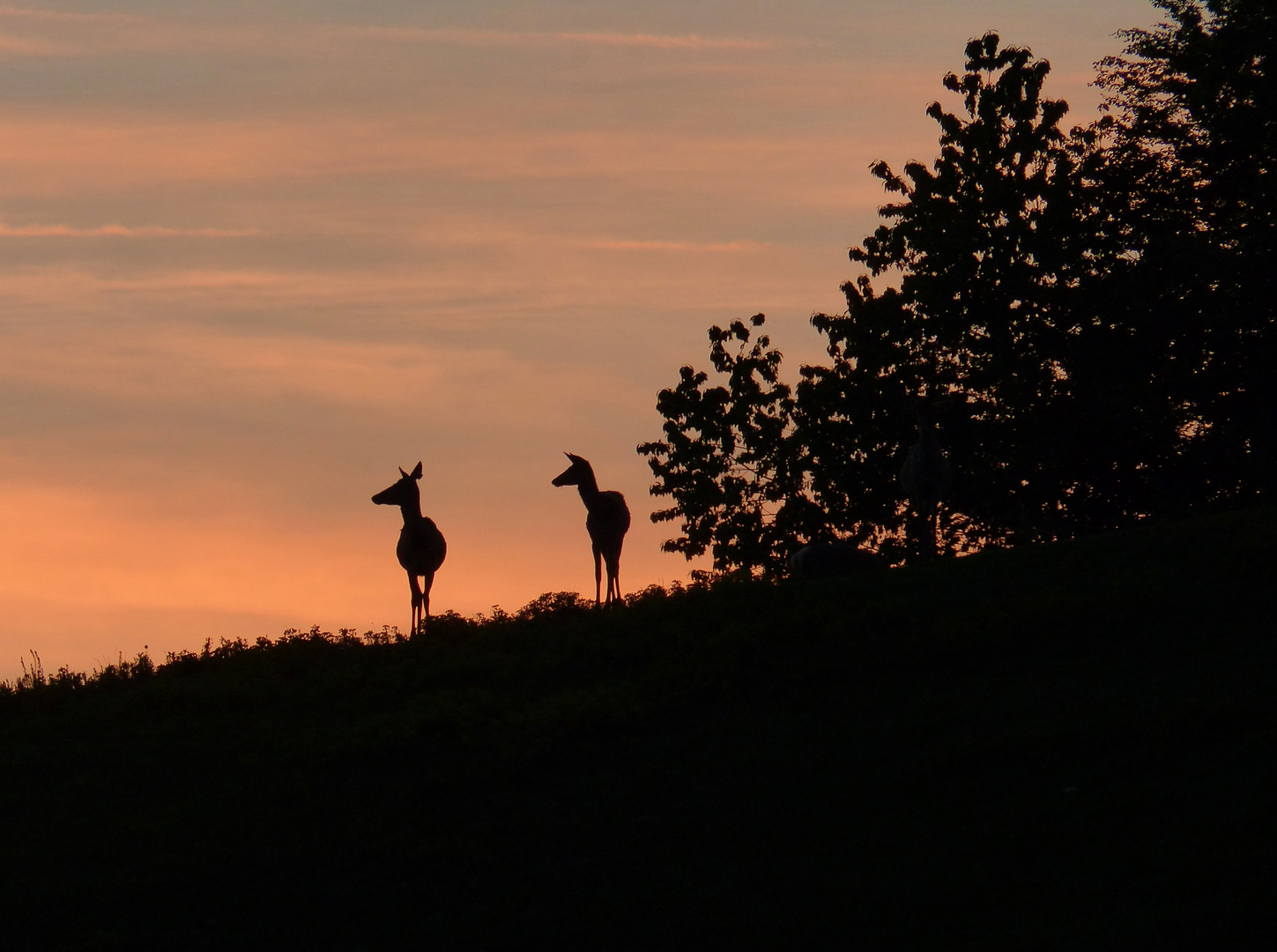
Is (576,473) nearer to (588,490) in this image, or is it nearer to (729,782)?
(588,490)

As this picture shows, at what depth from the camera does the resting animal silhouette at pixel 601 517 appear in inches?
1096

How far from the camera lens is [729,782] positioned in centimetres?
1412

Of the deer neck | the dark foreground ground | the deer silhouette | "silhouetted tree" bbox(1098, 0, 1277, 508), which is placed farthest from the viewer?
"silhouetted tree" bbox(1098, 0, 1277, 508)

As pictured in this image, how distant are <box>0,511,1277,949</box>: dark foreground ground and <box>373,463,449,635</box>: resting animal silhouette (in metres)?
6.42

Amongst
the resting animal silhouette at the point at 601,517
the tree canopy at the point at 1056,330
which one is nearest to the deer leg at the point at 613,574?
the resting animal silhouette at the point at 601,517

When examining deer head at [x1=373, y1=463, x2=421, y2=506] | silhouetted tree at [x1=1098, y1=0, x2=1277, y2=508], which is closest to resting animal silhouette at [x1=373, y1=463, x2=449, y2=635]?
deer head at [x1=373, y1=463, x2=421, y2=506]

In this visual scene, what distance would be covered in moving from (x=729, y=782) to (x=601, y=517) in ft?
46.2

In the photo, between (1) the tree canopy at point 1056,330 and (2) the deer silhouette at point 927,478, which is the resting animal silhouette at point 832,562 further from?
(1) the tree canopy at point 1056,330

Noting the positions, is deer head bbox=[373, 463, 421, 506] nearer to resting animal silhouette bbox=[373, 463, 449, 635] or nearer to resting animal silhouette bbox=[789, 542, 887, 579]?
resting animal silhouette bbox=[373, 463, 449, 635]

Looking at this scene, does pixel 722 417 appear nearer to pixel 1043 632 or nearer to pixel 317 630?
pixel 317 630

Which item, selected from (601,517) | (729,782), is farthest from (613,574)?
(729,782)

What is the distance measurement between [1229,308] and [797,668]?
2233 centimetres

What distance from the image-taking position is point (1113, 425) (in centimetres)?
3803

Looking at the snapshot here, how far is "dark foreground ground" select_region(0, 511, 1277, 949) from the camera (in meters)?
11.1
